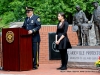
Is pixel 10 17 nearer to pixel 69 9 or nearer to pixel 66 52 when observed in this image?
pixel 69 9

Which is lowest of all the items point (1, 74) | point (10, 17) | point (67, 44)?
point (1, 74)

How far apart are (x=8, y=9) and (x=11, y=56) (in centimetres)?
934

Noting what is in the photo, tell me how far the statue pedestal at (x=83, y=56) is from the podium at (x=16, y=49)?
1.48 m

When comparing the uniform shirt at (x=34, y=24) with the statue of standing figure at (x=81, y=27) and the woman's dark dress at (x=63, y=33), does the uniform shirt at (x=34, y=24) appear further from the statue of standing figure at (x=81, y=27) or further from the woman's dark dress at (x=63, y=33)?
the statue of standing figure at (x=81, y=27)

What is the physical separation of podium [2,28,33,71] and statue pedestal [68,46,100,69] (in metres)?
1.48

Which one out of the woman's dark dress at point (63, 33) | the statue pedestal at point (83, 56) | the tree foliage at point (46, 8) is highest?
the tree foliage at point (46, 8)

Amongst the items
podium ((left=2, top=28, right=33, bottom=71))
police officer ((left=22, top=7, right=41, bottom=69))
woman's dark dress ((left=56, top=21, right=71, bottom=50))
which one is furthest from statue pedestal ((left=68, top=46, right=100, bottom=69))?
podium ((left=2, top=28, right=33, bottom=71))

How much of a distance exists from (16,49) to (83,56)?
82.7 inches

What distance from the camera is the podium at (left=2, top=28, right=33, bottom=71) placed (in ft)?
A: 29.8

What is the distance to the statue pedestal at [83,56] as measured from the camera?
10.1 metres

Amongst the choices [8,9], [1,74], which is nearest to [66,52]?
[1,74]

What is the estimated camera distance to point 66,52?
9609mm

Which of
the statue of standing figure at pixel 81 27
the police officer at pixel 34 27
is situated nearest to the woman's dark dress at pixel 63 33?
the police officer at pixel 34 27

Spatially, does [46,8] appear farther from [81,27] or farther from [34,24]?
[34,24]
